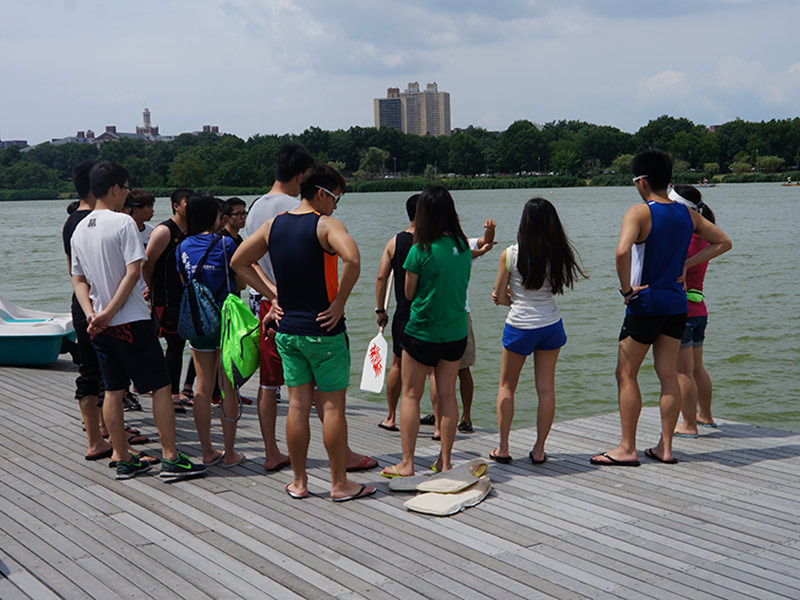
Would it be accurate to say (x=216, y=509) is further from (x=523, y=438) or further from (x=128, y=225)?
(x=523, y=438)

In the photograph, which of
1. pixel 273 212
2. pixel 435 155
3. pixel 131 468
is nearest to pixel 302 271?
pixel 273 212

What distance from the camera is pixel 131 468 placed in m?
4.98

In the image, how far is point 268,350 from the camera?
4840 millimetres

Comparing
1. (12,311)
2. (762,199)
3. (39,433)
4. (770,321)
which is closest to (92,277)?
(39,433)

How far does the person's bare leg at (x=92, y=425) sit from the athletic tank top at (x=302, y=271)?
1779mm

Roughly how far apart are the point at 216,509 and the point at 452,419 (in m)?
1.44

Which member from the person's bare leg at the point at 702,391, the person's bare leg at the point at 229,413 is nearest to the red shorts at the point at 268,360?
the person's bare leg at the point at 229,413

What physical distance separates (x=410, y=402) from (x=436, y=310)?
592 mm

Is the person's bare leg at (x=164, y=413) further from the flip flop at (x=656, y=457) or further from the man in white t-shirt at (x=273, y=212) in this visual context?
the flip flop at (x=656, y=457)

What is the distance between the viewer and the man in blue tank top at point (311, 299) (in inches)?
165

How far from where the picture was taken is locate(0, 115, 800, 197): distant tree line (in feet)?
359

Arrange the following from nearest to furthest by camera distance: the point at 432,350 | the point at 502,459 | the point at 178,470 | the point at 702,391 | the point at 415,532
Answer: the point at 415,532 → the point at 432,350 → the point at 178,470 → the point at 502,459 → the point at 702,391

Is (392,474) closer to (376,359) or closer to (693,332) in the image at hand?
(376,359)

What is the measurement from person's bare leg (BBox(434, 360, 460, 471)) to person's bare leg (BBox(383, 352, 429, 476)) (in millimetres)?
96
